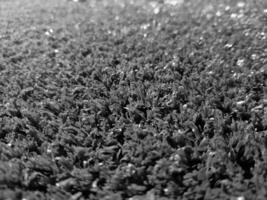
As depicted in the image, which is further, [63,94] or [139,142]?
[63,94]

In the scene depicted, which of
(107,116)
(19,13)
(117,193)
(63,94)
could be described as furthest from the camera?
(19,13)

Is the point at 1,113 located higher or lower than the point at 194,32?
lower


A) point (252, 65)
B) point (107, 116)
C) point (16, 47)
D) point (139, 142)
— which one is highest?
point (16, 47)

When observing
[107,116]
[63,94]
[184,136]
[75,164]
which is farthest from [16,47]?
[184,136]

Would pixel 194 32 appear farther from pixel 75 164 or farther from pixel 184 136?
pixel 75 164

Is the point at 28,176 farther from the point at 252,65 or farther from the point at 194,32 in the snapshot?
the point at 194,32

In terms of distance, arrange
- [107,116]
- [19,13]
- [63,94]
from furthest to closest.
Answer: [19,13]
[63,94]
[107,116]
